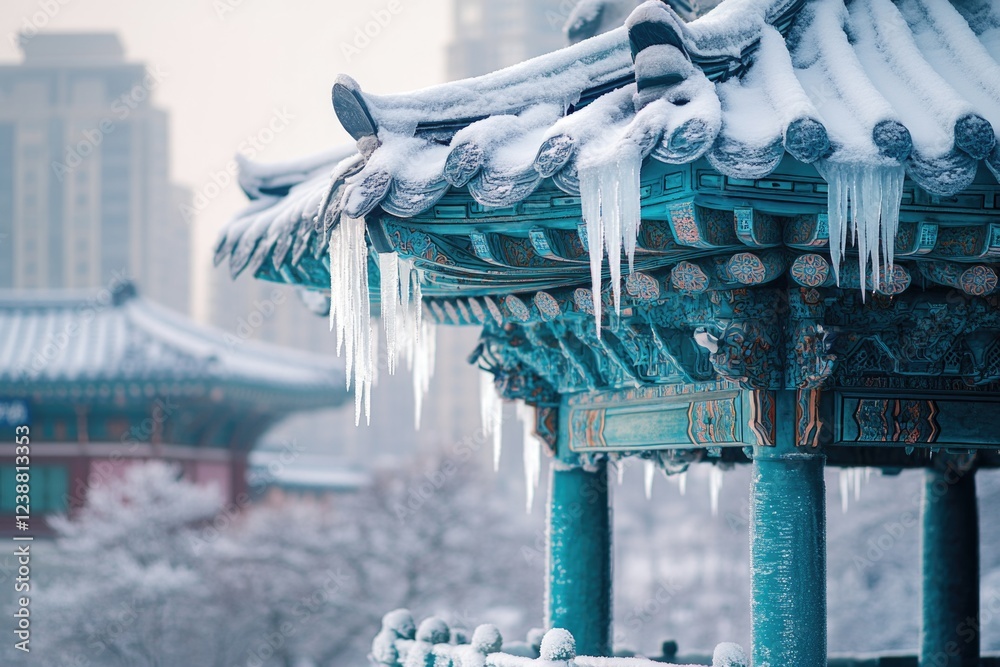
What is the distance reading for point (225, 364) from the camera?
26.4 meters

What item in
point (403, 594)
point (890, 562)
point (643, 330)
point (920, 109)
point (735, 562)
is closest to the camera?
point (920, 109)

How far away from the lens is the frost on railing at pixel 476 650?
5.59m

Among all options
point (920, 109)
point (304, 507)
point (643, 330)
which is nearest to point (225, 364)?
point (304, 507)

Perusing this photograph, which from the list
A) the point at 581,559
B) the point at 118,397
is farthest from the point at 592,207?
the point at 118,397

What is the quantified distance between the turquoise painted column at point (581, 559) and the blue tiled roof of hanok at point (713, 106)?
8.42 ft

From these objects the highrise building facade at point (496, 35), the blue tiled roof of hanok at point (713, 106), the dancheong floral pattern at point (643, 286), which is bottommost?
the dancheong floral pattern at point (643, 286)

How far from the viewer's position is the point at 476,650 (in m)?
6.22

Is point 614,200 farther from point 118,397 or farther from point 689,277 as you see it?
point 118,397

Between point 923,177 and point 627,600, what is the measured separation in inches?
1146

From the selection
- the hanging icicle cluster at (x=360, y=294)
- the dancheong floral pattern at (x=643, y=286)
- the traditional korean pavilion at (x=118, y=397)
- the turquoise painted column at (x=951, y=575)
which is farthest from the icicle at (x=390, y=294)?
the traditional korean pavilion at (x=118, y=397)

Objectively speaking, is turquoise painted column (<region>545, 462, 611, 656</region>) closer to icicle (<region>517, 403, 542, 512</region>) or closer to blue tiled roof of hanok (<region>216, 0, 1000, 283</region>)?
icicle (<region>517, 403, 542, 512</region>)

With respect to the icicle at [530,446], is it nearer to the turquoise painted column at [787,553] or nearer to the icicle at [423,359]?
the icicle at [423,359]

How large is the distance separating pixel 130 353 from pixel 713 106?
76.6 feet

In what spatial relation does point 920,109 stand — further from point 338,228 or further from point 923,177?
point 338,228
